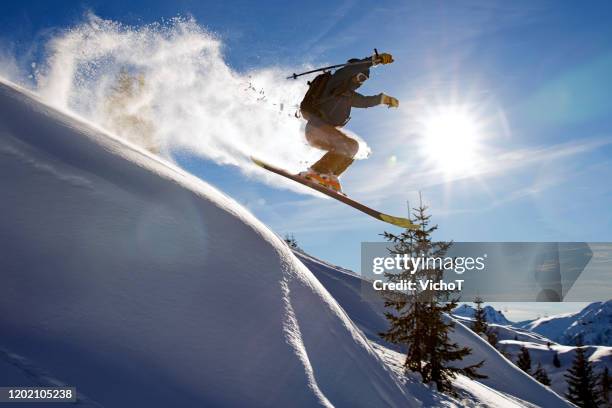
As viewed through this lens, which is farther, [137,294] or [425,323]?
[425,323]

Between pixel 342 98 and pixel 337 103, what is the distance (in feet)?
0.52

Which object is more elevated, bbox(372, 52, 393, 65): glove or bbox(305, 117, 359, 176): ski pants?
bbox(372, 52, 393, 65): glove

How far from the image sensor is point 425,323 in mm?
13484

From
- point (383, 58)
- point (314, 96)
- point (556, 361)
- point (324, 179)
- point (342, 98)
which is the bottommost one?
point (556, 361)

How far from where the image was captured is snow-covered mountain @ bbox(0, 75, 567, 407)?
8.86ft

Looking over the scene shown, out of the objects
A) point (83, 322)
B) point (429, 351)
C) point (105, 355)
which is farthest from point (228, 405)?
point (429, 351)

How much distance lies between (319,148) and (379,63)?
255 centimetres

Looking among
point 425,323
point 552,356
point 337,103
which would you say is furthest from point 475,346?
point 552,356

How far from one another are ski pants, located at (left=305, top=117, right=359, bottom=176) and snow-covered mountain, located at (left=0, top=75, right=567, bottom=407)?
4.40m

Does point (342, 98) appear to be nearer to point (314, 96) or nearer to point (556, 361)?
point (314, 96)

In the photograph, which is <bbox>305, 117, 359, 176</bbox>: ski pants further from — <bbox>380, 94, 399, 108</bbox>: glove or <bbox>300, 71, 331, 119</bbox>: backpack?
<bbox>380, 94, 399, 108</bbox>: glove

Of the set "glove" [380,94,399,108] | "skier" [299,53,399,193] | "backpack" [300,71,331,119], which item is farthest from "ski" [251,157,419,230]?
"glove" [380,94,399,108]

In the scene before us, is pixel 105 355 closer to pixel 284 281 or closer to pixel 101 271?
pixel 101 271

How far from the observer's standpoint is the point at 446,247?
15156 millimetres
